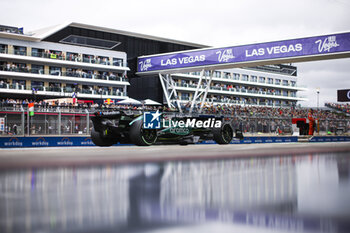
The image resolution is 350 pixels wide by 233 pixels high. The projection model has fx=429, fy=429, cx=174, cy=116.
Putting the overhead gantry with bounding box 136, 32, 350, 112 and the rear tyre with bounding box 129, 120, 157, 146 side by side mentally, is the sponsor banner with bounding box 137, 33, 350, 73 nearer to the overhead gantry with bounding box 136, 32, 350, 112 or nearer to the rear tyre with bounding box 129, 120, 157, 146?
the overhead gantry with bounding box 136, 32, 350, 112

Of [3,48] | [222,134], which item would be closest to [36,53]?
[3,48]

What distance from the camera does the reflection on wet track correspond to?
179 inches

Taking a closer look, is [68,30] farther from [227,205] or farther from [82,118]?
[227,205]

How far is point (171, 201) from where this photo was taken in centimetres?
587

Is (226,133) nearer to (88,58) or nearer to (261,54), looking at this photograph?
(261,54)

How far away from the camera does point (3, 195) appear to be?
6.31 metres

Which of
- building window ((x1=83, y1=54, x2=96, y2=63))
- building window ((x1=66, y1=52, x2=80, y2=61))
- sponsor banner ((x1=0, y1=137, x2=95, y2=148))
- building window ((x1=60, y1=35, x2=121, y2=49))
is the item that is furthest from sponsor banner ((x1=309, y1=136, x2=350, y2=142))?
building window ((x1=60, y1=35, x2=121, y2=49))

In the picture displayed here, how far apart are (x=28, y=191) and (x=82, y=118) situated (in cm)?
2182

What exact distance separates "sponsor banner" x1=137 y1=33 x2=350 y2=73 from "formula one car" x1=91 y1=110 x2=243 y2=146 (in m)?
14.9

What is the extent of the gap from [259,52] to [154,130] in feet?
66.7

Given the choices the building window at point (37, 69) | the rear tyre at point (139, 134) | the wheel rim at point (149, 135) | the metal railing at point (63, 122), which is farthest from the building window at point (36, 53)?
the rear tyre at point (139, 134)

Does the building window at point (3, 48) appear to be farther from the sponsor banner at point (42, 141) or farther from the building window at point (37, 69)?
→ the sponsor banner at point (42, 141)

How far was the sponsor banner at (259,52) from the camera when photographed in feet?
106

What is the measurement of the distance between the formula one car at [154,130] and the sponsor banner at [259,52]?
A: 14.9 metres
